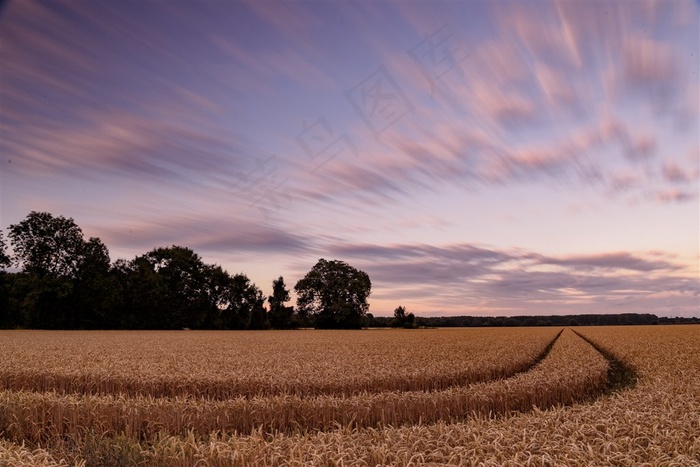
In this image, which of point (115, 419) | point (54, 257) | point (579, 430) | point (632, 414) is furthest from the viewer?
point (54, 257)

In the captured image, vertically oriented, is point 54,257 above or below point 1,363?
above

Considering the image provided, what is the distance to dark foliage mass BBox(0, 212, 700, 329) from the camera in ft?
204

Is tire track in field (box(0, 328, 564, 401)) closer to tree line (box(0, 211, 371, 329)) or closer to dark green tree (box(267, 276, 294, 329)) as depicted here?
tree line (box(0, 211, 371, 329))

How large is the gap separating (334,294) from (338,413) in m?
85.3

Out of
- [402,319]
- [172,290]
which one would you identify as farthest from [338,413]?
[402,319]

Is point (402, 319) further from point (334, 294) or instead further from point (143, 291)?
point (143, 291)

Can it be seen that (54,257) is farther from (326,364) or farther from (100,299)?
(326,364)

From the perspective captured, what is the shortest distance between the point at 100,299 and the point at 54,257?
7939 millimetres

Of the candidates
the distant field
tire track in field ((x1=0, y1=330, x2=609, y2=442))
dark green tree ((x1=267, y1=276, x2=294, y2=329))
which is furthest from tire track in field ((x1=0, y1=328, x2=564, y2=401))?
dark green tree ((x1=267, y1=276, x2=294, y2=329))

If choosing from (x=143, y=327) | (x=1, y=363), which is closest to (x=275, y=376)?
(x=1, y=363)

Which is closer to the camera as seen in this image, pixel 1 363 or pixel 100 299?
pixel 1 363

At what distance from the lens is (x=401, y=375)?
15.8 m

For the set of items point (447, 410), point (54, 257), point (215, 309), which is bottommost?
point (447, 410)

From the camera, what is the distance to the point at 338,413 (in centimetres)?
1096
